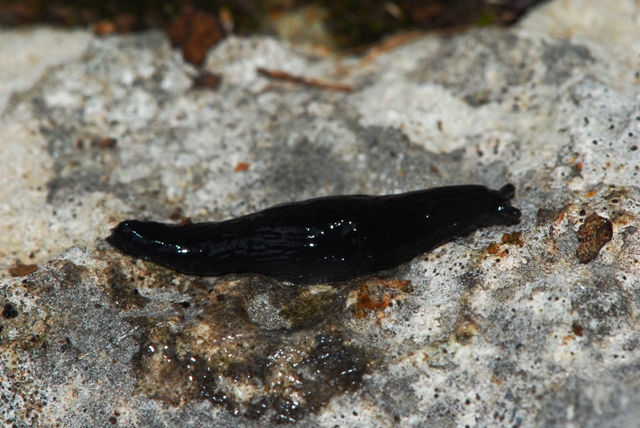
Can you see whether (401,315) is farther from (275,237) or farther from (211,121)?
(211,121)

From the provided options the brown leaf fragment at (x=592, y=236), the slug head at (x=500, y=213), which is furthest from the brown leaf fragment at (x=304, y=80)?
the brown leaf fragment at (x=592, y=236)

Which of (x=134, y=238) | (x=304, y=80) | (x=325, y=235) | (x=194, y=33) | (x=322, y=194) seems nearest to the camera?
(x=325, y=235)

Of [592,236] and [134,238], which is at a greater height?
[592,236]

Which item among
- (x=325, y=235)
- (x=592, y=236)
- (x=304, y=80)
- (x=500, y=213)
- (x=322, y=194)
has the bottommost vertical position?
(x=322, y=194)

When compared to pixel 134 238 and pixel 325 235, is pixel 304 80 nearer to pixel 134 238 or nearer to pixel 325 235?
pixel 325 235

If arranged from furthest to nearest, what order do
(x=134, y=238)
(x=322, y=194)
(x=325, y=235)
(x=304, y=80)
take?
1. (x=304, y=80)
2. (x=322, y=194)
3. (x=134, y=238)
4. (x=325, y=235)

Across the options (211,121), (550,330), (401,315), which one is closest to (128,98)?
(211,121)

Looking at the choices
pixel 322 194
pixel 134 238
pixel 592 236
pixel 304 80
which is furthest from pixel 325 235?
pixel 304 80
